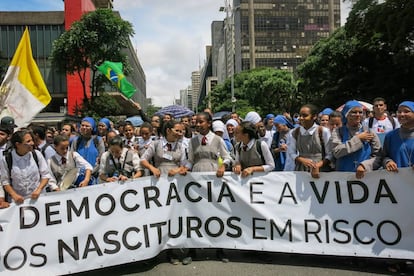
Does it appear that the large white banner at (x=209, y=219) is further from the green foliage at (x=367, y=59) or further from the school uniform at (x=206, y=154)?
the green foliage at (x=367, y=59)

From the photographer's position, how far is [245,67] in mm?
106000

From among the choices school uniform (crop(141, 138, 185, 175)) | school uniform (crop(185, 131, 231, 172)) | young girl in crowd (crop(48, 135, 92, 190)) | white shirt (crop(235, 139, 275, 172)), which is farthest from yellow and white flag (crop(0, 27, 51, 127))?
white shirt (crop(235, 139, 275, 172))

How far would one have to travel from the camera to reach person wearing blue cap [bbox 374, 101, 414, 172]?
4.32 meters

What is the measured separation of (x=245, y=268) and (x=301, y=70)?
29.9 m

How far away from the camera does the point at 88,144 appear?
6.32 metres

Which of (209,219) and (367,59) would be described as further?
(367,59)

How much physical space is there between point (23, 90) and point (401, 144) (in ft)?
19.6

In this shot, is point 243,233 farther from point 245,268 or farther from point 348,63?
point 348,63

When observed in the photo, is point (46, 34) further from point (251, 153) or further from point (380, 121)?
point (251, 153)

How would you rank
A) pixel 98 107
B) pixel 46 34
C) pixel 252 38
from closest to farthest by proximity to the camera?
pixel 98 107 → pixel 46 34 → pixel 252 38

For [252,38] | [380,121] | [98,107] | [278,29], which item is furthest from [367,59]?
[278,29]

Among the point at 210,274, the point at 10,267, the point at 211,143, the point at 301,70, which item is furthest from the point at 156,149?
the point at 301,70

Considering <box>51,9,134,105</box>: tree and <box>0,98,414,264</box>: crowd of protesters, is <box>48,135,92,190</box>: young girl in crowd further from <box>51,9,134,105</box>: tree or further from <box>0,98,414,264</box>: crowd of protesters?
<box>51,9,134,105</box>: tree

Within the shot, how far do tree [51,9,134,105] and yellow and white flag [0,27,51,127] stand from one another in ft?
77.3
